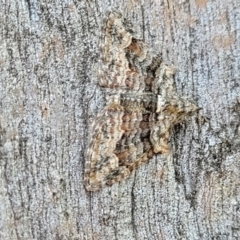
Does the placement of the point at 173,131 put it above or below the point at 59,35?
below

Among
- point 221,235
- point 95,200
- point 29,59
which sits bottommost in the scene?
point 221,235

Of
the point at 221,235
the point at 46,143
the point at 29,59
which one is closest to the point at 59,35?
the point at 29,59

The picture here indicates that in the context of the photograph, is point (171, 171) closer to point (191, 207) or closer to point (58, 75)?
Answer: point (191, 207)

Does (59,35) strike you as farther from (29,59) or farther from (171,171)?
(171,171)
